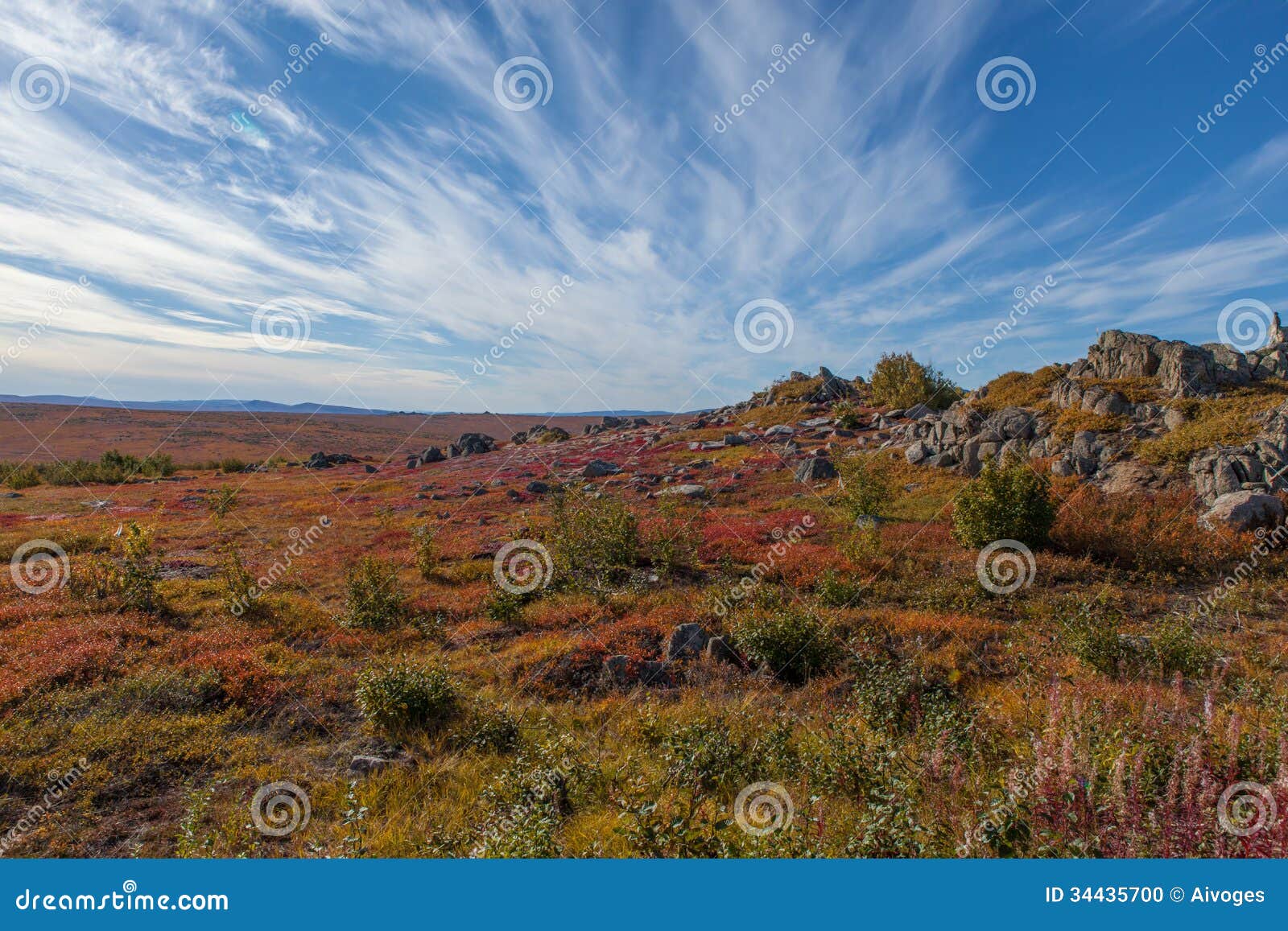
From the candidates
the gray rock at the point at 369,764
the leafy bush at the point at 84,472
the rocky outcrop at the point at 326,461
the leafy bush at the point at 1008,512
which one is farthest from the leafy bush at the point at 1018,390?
the leafy bush at the point at 84,472

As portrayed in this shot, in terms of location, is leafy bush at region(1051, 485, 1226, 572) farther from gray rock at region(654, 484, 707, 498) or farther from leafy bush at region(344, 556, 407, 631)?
leafy bush at region(344, 556, 407, 631)

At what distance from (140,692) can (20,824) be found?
337 centimetres

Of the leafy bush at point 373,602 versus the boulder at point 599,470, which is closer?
the leafy bush at point 373,602

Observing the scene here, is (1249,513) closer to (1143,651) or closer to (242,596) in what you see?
(1143,651)

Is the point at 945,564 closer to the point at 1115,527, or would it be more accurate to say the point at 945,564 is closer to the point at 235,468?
the point at 1115,527

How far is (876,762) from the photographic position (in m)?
5.44

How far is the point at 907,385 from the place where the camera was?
41.8 m

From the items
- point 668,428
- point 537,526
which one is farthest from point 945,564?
point 668,428
